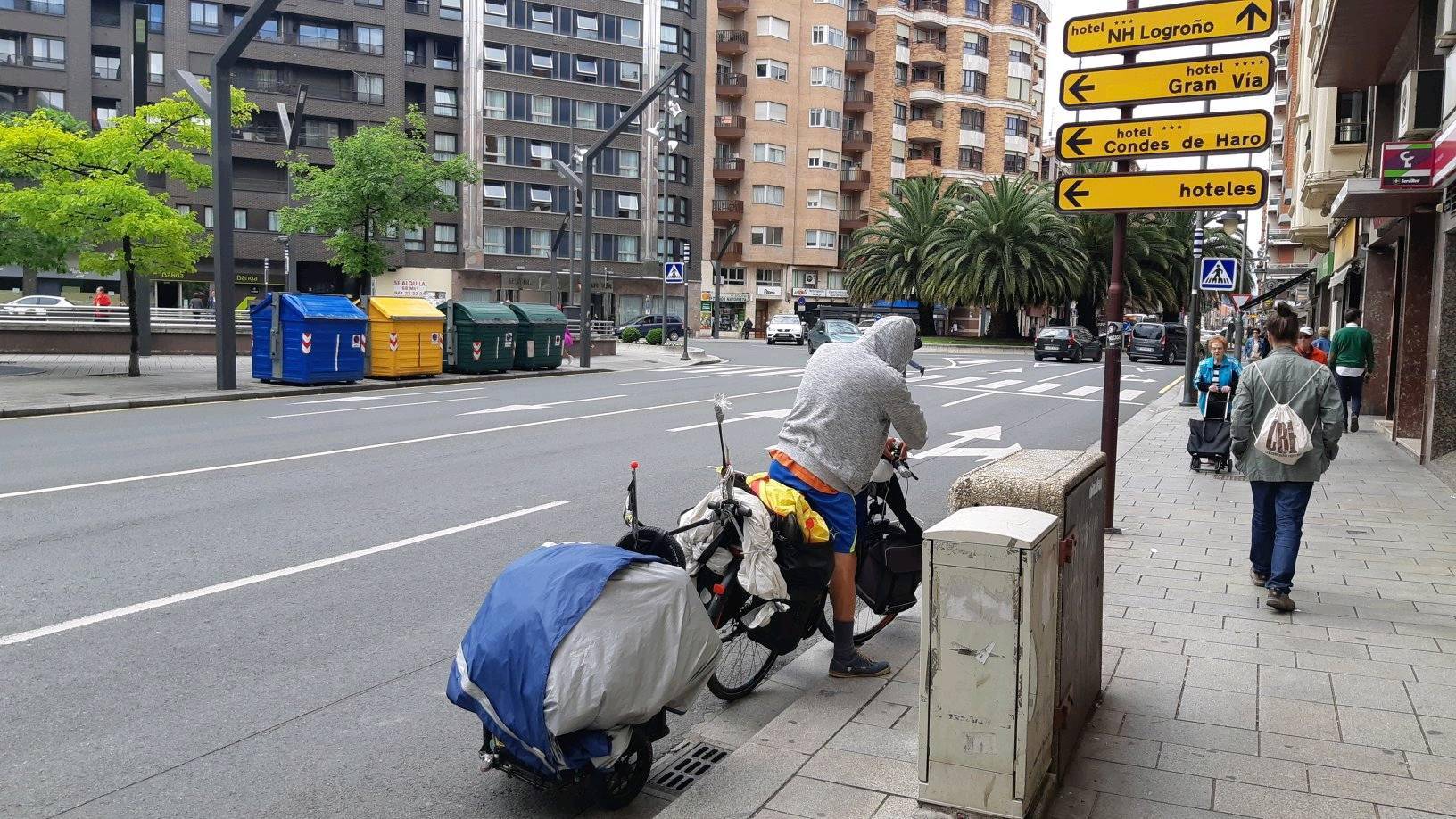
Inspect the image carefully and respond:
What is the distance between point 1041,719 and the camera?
3553mm

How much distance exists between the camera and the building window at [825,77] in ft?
255

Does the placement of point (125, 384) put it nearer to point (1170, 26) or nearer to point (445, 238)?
point (1170, 26)

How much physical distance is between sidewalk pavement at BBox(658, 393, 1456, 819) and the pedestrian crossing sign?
12.2 m

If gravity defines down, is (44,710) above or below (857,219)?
below

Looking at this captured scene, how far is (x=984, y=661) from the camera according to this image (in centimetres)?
338

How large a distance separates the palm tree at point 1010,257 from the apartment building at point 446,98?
609 inches

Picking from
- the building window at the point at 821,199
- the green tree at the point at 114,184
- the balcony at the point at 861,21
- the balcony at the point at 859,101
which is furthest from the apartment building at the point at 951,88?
the green tree at the point at 114,184

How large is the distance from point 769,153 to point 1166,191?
71659mm

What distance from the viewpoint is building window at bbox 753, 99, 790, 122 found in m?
76.6

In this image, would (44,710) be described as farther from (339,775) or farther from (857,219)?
(857,219)

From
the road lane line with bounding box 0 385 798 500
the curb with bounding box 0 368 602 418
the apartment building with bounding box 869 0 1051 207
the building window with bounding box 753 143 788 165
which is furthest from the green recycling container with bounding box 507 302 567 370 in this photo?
the apartment building with bounding box 869 0 1051 207

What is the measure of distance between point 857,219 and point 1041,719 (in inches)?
3185

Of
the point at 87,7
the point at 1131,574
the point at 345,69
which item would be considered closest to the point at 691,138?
the point at 345,69

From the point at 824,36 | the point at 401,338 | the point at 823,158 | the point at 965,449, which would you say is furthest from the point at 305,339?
the point at 824,36
